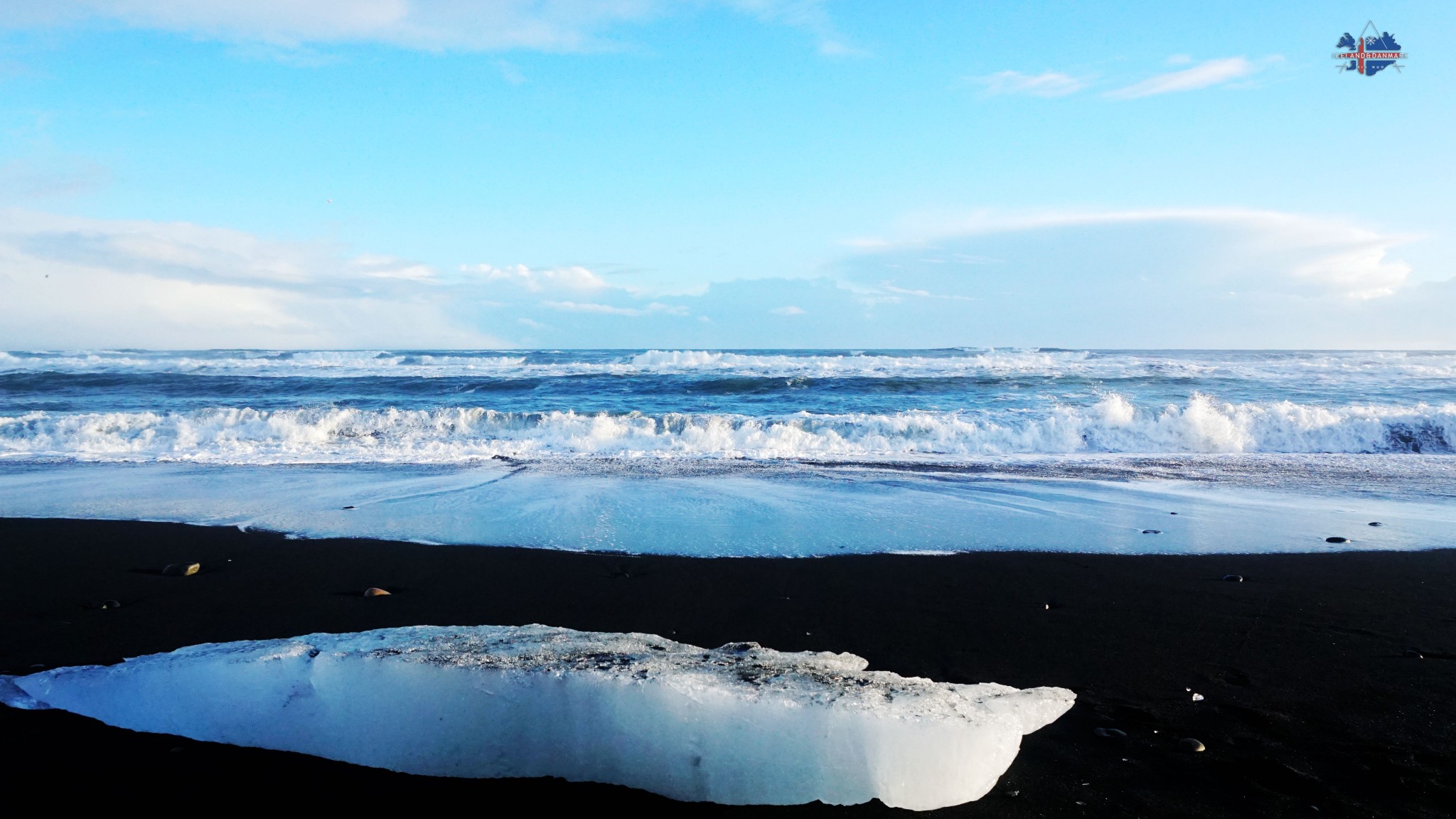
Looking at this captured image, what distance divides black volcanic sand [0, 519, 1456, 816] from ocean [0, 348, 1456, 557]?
598mm

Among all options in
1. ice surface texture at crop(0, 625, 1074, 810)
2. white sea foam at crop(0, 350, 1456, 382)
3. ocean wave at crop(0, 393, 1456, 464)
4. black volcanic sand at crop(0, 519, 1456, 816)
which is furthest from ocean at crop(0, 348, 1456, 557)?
ice surface texture at crop(0, 625, 1074, 810)

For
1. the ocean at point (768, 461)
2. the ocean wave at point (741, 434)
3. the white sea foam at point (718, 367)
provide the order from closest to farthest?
the ocean at point (768, 461) < the ocean wave at point (741, 434) < the white sea foam at point (718, 367)

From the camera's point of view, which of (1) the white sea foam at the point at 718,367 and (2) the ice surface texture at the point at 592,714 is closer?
(2) the ice surface texture at the point at 592,714

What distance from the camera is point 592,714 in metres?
2.11

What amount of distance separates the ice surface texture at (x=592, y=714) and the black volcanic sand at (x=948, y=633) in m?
0.06

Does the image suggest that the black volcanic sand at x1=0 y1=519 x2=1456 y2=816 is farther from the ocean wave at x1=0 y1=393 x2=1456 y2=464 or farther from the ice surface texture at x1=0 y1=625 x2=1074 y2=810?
the ocean wave at x1=0 y1=393 x2=1456 y2=464

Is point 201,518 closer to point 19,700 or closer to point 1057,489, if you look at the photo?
point 19,700

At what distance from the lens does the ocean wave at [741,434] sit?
10.6 meters

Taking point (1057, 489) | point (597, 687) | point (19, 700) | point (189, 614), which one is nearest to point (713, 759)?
point (597, 687)

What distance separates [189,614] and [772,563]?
2.99 m

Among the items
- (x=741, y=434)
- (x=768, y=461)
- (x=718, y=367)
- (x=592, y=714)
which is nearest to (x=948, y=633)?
(x=592, y=714)

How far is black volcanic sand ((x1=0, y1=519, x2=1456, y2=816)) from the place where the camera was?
208 centimetres

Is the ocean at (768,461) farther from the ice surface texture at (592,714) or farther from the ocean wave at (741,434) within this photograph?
the ice surface texture at (592,714)

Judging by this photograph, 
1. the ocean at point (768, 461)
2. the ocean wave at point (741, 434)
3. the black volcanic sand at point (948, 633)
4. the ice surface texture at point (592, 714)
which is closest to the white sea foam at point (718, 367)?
the ocean at point (768, 461)
